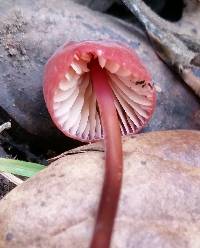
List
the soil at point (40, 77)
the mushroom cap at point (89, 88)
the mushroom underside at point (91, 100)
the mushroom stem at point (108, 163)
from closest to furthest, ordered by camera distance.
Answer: the mushroom stem at point (108, 163)
the mushroom cap at point (89, 88)
the mushroom underside at point (91, 100)
the soil at point (40, 77)

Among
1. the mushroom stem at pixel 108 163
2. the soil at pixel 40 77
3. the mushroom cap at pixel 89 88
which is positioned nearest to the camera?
the mushroom stem at pixel 108 163

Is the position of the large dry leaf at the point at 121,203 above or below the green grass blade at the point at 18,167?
above

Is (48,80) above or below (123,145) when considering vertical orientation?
above

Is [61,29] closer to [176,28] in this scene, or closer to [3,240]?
[176,28]

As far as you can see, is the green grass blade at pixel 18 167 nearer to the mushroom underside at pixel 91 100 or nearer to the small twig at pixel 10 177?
the small twig at pixel 10 177

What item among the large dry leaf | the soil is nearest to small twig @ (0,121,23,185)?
the soil

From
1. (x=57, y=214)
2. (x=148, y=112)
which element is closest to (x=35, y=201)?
(x=57, y=214)

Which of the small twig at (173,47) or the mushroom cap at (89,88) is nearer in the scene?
the mushroom cap at (89,88)

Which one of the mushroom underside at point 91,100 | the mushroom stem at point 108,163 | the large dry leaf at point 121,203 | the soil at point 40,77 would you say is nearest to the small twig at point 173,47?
the soil at point 40,77
